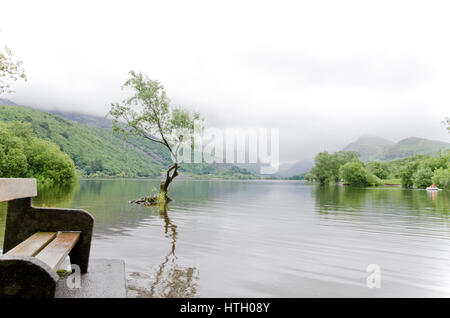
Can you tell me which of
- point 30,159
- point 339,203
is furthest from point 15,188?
point 30,159

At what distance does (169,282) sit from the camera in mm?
6305

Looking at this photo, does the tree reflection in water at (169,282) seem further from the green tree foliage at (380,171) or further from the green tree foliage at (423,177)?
the green tree foliage at (380,171)

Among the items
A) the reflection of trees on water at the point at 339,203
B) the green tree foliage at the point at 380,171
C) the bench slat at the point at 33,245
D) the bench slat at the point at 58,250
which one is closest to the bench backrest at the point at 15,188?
the bench slat at the point at 33,245

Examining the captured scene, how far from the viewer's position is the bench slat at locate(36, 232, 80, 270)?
13.8ft

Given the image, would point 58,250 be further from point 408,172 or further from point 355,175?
point 355,175

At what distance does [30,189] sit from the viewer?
5543 millimetres

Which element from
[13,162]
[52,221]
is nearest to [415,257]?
[52,221]

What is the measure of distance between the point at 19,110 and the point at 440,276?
21934 centimetres

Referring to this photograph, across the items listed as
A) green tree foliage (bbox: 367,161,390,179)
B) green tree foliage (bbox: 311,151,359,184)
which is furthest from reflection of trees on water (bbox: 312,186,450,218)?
green tree foliage (bbox: 367,161,390,179)

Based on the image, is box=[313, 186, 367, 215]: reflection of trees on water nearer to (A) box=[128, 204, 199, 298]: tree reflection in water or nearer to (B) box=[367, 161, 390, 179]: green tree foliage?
(A) box=[128, 204, 199, 298]: tree reflection in water

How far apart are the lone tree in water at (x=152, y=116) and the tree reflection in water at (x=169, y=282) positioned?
78.7 feet

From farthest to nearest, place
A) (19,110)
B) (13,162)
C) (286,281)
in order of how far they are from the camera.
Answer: (19,110) < (13,162) < (286,281)

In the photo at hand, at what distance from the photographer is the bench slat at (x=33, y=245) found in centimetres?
451
